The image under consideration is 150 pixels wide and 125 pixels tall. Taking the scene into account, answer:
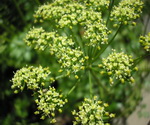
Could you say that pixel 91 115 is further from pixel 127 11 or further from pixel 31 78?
pixel 127 11

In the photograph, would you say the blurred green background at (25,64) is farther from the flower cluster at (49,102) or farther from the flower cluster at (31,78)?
the flower cluster at (49,102)

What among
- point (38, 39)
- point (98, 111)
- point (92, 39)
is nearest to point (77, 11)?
point (92, 39)

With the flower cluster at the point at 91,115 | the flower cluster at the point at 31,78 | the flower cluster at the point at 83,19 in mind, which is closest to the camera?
the flower cluster at the point at 91,115

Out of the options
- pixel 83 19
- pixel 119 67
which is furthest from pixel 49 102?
pixel 83 19

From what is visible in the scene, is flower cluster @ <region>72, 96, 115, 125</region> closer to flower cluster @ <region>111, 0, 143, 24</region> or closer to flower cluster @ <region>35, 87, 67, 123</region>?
flower cluster @ <region>35, 87, 67, 123</region>

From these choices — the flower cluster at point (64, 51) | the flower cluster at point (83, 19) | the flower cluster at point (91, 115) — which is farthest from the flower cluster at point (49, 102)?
the flower cluster at point (83, 19)

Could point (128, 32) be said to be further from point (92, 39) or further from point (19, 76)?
point (19, 76)
